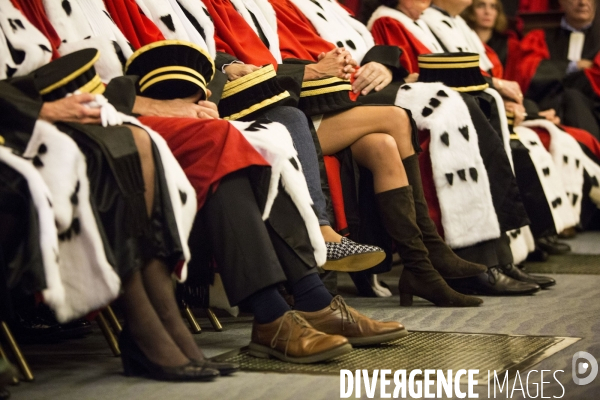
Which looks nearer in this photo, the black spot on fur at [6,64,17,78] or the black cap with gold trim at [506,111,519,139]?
the black spot on fur at [6,64,17,78]

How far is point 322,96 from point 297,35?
0.69 meters

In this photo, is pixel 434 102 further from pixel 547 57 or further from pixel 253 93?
pixel 547 57

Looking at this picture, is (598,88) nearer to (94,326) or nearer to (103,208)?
(94,326)

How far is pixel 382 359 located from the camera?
2381 millimetres

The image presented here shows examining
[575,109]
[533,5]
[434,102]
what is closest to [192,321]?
[434,102]

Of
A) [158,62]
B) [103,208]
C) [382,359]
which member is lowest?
[382,359]

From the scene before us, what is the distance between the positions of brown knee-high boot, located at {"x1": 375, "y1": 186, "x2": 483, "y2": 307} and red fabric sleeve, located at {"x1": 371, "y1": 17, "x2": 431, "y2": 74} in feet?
4.40

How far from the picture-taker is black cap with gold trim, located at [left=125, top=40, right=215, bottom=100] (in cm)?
262

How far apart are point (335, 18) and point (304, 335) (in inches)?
83.6

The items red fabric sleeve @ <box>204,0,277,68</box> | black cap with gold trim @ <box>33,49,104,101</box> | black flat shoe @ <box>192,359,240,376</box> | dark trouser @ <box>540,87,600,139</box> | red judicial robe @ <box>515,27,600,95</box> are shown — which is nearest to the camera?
black flat shoe @ <box>192,359,240,376</box>

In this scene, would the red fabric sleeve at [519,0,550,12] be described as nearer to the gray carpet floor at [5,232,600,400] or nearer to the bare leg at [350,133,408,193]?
the gray carpet floor at [5,232,600,400]

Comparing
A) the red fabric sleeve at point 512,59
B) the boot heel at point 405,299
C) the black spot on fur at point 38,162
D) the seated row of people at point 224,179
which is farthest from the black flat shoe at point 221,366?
the red fabric sleeve at point 512,59

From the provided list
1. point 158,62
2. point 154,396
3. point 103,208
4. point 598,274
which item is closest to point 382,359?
point 154,396

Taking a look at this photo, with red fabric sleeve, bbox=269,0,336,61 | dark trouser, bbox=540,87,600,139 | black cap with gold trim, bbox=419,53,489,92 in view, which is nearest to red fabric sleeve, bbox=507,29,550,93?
dark trouser, bbox=540,87,600,139
